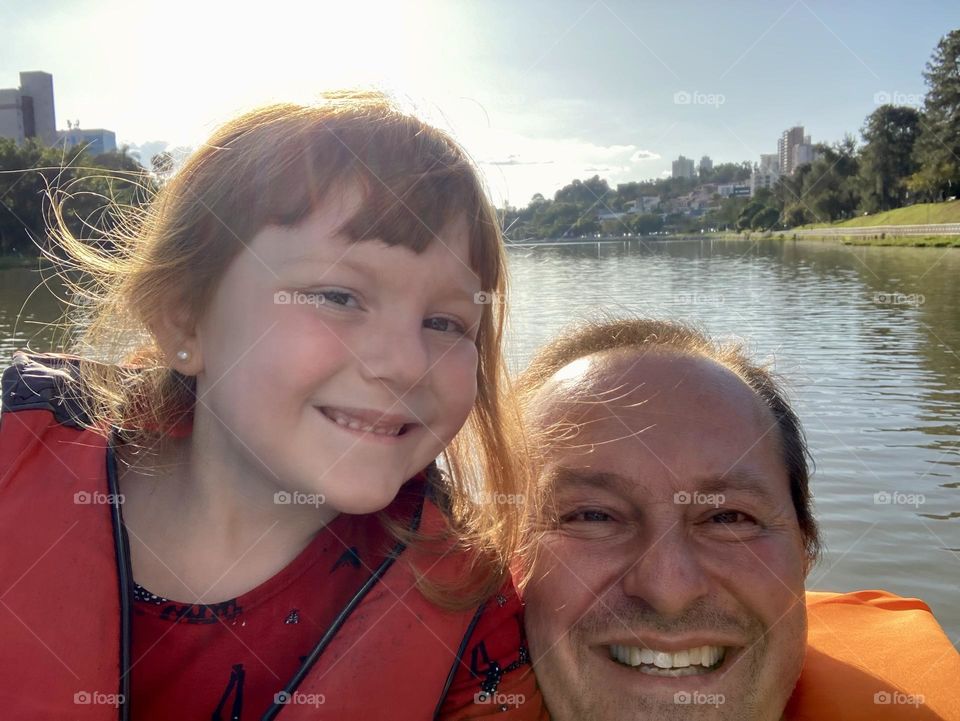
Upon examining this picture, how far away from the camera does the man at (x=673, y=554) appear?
2172 millimetres

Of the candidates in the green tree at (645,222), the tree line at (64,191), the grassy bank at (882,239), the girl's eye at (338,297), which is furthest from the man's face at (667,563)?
the green tree at (645,222)

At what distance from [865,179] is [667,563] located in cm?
7776

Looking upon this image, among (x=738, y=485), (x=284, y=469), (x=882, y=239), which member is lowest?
(x=738, y=485)

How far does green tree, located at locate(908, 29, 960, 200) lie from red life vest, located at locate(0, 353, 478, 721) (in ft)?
211

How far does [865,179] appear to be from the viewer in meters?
70.8

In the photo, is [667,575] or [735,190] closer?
[667,575]

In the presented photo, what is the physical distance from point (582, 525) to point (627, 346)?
2.32 ft

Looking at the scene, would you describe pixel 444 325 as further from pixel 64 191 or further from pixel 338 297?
pixel 64 191

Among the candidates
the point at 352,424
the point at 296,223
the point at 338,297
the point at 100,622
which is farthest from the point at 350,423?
the point at 100,622

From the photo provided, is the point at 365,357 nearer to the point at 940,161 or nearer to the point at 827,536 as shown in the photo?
the point at 827,536

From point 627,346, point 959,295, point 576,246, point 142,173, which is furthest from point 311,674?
point 576,246

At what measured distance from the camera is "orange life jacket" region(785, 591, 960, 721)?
2389mm

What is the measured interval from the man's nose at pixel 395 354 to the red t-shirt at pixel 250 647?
59cm

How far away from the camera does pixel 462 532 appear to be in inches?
99.4
